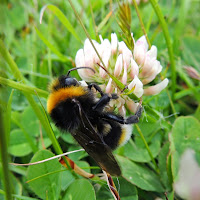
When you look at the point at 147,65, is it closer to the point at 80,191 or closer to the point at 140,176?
the point at 140,176

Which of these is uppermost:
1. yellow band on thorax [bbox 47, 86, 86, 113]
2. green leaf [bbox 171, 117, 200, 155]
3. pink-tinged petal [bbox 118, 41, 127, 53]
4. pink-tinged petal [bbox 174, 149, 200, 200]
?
pink-tinged petal [bbox 174, 149, 200, 200]

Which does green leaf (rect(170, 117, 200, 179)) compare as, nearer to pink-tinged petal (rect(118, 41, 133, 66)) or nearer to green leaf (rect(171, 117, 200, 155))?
green leaf (rect(171, 117, 200, 155))

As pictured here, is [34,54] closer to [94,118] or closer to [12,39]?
[12,39]

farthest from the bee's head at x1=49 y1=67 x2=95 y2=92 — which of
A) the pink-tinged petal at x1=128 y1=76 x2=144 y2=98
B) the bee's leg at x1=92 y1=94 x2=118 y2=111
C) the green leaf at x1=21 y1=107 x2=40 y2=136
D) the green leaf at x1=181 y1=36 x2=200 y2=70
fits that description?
the green leaf at x1=181 y1=36 x2=200 y2=70

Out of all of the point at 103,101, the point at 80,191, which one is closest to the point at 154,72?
the point at 103,101

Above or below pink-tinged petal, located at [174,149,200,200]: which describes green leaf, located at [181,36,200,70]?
below

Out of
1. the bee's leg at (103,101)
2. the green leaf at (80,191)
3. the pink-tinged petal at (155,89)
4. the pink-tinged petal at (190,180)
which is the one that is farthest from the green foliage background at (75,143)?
the pink-tinged petal at (190,180)

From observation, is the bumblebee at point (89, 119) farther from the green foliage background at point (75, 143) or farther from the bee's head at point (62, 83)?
the green foliage background at point (75, 143)
